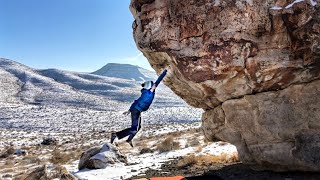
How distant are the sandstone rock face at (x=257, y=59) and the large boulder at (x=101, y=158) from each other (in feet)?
20.7

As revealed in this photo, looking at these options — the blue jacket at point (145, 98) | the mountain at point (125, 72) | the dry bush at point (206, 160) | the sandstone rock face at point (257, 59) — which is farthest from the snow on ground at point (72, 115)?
the mountain at point (125, 72)

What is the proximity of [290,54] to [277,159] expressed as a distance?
237cm

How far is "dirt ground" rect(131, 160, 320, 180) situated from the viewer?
24.9 ft

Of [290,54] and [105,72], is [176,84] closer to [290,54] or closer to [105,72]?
[290,54]

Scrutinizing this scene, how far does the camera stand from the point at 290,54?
7223mm

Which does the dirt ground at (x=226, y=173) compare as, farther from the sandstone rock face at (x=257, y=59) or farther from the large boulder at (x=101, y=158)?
the large boulder at (x=101, y=158)

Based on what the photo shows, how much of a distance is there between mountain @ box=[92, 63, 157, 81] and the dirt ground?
149 metres

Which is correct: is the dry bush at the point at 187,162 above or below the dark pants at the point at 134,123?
below

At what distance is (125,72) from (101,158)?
157034mm

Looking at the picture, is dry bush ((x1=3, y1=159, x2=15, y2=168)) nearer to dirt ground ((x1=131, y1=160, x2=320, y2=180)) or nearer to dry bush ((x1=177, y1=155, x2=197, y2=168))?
dirt ground ((x1=131, y1=160, x2=320, y2=180))

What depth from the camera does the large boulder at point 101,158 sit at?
13.0 m

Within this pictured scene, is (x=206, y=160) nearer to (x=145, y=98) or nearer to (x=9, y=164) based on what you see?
(x=145, y=98)

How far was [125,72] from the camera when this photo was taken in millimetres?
169125

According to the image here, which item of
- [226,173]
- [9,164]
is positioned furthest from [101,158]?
[9,164]
